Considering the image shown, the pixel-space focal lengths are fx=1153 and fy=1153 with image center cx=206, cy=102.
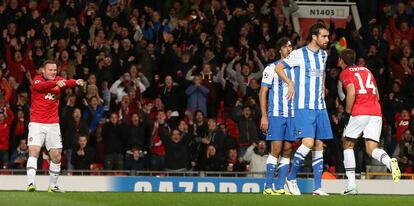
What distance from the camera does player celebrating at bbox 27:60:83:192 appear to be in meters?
17.1

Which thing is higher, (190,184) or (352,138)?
(352,138)

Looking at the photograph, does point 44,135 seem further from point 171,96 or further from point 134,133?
point 171,96

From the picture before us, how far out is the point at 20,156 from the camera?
2288 cm

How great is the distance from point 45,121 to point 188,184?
4929mm

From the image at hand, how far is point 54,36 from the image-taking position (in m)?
25.9

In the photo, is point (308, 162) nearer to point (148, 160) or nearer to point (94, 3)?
point (148, 160)

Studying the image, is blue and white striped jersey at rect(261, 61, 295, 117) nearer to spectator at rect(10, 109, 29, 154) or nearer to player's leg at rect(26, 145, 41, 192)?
player's leg at rect(26, 145, 41, 192)

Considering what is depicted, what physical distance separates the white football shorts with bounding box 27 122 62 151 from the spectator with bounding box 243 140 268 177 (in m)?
6.22

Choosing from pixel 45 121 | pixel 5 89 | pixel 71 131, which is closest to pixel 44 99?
pixel 45 121

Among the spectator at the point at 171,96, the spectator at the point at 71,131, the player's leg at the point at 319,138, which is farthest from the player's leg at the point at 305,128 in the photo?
the spectator at the point at 171,96

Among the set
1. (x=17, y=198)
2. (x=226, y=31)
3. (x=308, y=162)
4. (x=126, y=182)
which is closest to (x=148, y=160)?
(x=126, y=182)

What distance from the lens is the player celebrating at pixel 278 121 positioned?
16208 millimetres

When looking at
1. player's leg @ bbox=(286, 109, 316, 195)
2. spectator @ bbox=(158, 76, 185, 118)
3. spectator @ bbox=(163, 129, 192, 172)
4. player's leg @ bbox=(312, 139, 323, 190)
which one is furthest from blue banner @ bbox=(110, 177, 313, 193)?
player's leg @ bbox=(286, 109, 316, 195)

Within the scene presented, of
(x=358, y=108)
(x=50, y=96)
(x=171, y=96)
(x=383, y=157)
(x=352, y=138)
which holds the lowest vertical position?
(x=383, y=157)
